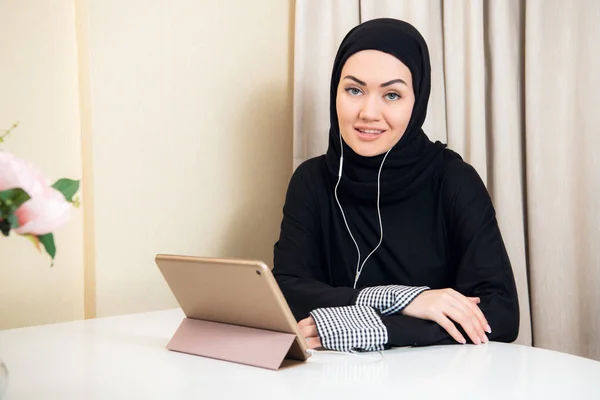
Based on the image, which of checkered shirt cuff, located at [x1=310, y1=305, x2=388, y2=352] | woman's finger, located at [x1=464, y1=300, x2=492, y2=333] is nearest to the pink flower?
checkered shirt cuff, located at [x1=310, y1=305, x2=388, y2=352]

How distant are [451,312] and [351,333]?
204 millimetres

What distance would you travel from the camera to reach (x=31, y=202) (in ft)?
2.27

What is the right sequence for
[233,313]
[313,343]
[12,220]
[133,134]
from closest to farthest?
1. [12,220]
2. [233,313]
3. [313,343]
4. [133,134]

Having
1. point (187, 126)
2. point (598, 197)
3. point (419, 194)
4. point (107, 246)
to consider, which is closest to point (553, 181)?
point (598, 197)

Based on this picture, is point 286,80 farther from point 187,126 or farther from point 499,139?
point 499,139

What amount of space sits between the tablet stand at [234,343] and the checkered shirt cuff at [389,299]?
255 mm

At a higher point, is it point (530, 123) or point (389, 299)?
point (530, 123)

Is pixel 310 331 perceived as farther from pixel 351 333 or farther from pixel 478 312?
pixel 478 312

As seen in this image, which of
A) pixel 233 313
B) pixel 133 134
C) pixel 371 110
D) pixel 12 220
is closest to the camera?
pixel 12 220

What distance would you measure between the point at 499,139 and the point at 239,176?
70cm

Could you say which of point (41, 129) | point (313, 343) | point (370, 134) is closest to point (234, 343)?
point (313, 343)

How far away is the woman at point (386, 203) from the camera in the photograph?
1.52 metres

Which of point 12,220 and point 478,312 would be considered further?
point 478,312

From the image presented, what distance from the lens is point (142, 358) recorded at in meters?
1.15
